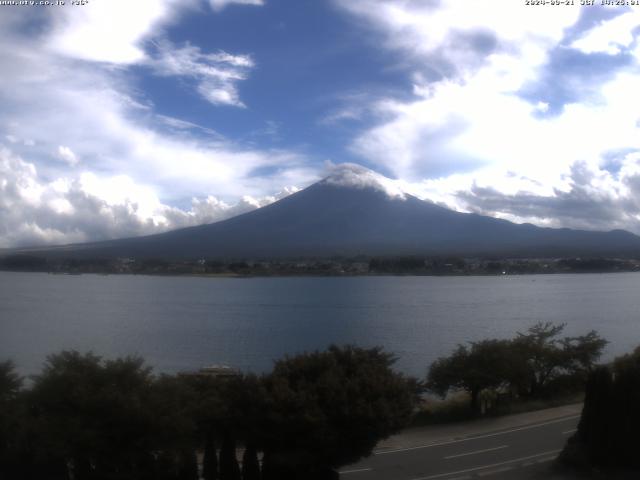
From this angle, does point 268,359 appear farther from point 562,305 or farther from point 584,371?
point 562,305

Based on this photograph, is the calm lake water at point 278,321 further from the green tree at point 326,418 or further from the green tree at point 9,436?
the green tree at point 9,436

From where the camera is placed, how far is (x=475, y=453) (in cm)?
1016

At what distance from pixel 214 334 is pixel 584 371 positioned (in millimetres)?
19395

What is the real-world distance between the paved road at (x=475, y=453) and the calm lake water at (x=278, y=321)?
9.73 meters

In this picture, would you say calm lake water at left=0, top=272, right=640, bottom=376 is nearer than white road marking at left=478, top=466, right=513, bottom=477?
No

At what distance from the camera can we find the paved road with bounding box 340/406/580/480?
9.14 meters

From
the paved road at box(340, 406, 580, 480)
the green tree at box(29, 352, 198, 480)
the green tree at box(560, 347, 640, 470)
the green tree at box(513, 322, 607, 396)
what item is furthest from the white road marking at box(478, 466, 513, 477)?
the green tree at box(513, 322, 607, 396)

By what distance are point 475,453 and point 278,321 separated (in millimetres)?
28182

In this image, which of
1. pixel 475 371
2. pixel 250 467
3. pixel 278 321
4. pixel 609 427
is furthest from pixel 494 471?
pixel 278 321

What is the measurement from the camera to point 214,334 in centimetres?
3253

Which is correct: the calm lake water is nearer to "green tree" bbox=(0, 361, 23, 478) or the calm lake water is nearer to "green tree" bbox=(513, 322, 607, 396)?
"green tree" bbox=(513, 322, 607, 396)

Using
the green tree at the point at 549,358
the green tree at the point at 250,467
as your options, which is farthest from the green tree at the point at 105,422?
the green tree at the point at 549,358

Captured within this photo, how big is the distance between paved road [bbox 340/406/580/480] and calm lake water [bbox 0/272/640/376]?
9727mm

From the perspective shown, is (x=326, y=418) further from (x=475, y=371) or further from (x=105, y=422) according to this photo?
(x=475, y=371)
